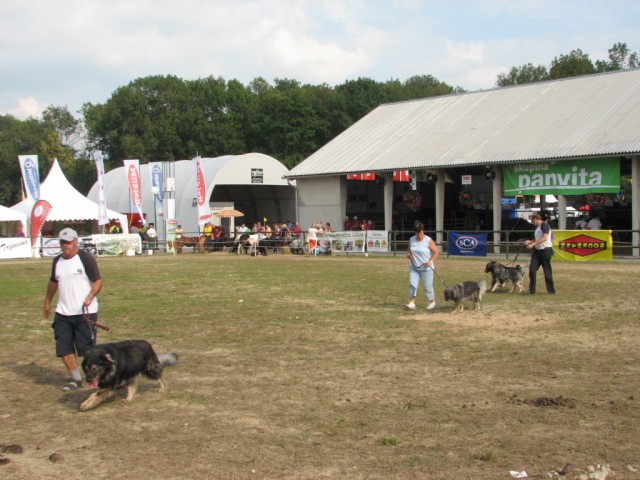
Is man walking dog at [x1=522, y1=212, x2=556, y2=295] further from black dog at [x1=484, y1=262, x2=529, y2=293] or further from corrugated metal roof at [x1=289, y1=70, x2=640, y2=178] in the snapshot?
corrugated metal roof at [x1=289, y1=70, x2=640, y2=178]

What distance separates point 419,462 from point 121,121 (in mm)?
81007

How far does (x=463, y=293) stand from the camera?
13266mm

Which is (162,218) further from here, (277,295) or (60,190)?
(277,295)

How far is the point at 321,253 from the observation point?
32719mm

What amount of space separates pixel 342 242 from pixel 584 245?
36.0ft

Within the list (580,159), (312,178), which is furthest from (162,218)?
(580,159)

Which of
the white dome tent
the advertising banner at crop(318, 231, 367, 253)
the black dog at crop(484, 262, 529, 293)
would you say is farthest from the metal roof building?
the black dog at crop(484, 262, 529, 293)

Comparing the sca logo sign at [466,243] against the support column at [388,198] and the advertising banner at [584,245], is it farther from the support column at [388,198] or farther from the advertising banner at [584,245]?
the support column at [388,198]

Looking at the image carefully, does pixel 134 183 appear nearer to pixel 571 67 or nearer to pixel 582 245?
pixel 582 245

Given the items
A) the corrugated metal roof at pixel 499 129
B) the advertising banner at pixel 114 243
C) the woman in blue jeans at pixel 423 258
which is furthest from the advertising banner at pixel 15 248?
the woman in blue jeans at pixel 423 258

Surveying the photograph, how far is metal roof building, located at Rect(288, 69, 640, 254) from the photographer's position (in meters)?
29.0

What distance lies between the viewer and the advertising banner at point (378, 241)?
102 feet

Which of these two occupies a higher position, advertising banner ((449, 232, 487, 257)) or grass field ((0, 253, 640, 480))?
advertising banner ((449, 232, 487, 257))

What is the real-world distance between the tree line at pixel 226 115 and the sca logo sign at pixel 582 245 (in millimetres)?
47215
